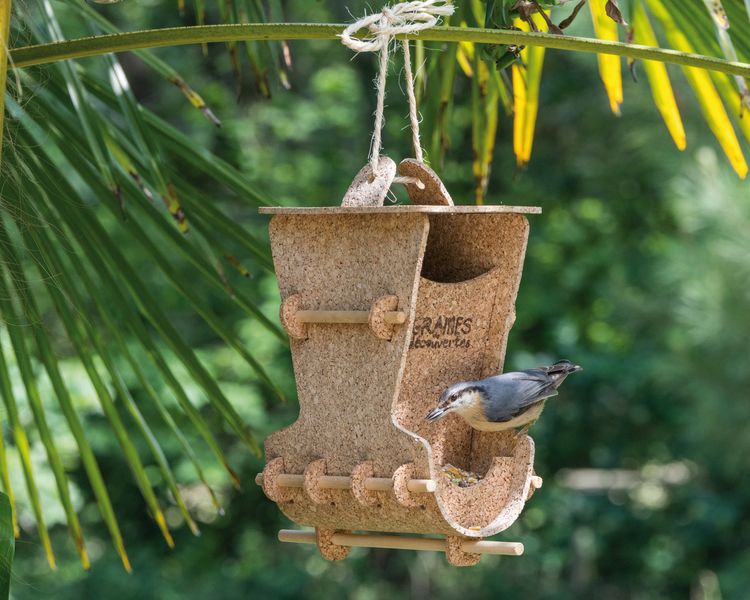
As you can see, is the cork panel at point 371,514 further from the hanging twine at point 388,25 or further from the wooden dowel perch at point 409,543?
the hanging twine at point 388,25

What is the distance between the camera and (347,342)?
4.99ft

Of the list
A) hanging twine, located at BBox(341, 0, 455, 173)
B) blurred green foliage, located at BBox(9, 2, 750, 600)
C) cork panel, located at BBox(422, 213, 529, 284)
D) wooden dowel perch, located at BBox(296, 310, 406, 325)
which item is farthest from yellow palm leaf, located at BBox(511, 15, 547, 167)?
blurred green foliage, located at BBox(9, 2, 750, 600)

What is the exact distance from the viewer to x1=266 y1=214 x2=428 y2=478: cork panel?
4.77 ft

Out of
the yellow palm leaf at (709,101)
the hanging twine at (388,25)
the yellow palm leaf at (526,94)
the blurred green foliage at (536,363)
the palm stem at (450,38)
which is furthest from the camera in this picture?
the blurred green foliage at (536,363)

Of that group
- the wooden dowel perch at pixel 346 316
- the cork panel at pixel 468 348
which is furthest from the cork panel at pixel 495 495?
the wooden dowel perch at pixel 346 316

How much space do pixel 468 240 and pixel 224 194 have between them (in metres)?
A: 4.79

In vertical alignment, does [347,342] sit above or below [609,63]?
below

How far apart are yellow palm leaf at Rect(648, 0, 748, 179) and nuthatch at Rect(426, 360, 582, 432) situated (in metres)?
0.34

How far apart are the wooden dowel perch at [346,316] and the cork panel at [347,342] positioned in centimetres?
2

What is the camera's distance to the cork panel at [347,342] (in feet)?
4.77

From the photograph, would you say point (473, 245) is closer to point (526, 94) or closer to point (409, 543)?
point (526, 94)

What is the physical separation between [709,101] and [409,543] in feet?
2.26

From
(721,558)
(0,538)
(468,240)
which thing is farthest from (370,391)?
(721,558)

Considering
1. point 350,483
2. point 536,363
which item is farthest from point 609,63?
point 536,363
